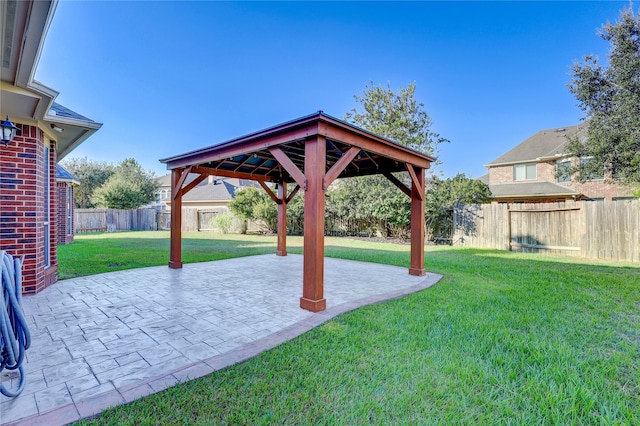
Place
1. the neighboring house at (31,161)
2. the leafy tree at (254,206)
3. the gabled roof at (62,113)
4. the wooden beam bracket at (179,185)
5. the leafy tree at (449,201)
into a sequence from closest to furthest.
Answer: the neighboring house at (31,161) → the gabled roof at (62,113) → the wooden beam bracket at (179,185) → the leafy tree at (449,201) → the leafy tree at (254,206)

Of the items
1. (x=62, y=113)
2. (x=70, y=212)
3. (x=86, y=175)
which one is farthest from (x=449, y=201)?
(x=86, y=175)

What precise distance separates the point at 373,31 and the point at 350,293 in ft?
34.6

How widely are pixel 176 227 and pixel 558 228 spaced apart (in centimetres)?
1196

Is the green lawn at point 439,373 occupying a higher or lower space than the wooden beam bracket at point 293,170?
lower

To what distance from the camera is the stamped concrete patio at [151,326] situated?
2164 millimetres

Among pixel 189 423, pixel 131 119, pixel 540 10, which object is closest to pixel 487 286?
pixel 189 423

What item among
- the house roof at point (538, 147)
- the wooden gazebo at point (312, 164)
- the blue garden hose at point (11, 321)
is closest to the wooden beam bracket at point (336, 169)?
the wooden gazebo at point (312, 164)

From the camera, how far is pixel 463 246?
12320 millimetres

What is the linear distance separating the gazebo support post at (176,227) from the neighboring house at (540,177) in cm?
1584

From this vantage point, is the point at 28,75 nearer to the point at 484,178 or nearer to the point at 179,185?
the point at 179,185

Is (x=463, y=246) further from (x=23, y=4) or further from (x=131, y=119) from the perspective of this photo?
(x=131, y=119)

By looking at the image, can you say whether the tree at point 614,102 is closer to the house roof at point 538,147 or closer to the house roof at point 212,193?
the house roof at point 538,147

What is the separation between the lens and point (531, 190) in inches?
631

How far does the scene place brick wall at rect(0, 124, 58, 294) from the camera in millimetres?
4367
